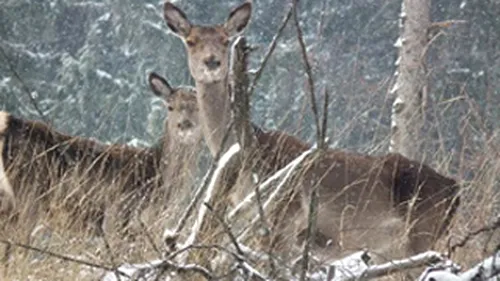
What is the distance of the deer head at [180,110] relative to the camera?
9992 millimetres

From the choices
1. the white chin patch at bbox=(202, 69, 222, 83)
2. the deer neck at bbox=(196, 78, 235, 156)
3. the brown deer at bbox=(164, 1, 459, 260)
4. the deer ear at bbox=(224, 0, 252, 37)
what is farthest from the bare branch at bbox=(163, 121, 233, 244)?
the deer ear at bbox=(224, 0, 252, 37)

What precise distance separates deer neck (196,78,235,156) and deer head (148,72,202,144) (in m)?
1.38

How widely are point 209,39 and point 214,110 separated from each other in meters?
1.02

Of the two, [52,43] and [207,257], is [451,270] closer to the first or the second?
[207,257]

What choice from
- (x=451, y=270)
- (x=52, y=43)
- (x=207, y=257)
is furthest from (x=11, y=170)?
(x=52, y=43)

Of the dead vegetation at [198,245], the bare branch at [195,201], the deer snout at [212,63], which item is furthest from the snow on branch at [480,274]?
the deer snout at [212,63]

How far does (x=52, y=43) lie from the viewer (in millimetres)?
29109

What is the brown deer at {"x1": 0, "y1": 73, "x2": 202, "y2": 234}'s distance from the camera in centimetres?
728

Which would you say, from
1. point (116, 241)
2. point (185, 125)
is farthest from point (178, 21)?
point (116, 241)

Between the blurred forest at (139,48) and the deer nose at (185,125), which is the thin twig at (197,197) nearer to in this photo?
the deer nose at (185,125)

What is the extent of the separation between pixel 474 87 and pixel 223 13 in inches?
258

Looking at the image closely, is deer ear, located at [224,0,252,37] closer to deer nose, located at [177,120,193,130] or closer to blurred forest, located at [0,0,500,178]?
deer nose, located at [177,120,193,130]

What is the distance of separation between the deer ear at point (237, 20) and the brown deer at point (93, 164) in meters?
1.01

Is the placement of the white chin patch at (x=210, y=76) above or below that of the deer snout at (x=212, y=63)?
below
